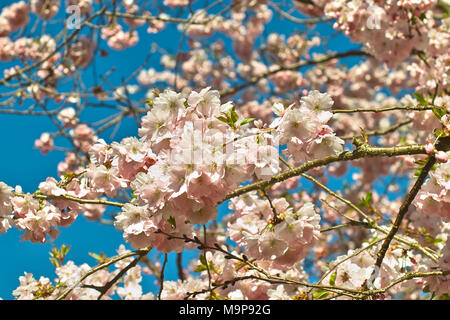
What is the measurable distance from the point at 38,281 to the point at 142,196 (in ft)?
4.54

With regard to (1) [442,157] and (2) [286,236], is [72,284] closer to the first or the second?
(2) [286,236]

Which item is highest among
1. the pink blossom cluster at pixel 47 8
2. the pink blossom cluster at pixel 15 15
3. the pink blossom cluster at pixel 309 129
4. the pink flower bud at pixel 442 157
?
the pink blossom cluster at pixel 15 15

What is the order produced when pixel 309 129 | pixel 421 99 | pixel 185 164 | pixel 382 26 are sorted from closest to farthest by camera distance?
pixel 185 164 → pixel 309 129 → pixel 421 99 → pixel 382 26

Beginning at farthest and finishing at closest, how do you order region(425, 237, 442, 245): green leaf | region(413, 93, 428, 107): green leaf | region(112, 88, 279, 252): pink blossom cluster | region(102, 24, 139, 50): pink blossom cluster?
region(102, 24, 139, 50): pink blossom cluster → region(425, 237, 442, 245): green leaf → region(413, 93, 428, 107): green leaf → region(112, 88, 279, 252): pink blossom cluster

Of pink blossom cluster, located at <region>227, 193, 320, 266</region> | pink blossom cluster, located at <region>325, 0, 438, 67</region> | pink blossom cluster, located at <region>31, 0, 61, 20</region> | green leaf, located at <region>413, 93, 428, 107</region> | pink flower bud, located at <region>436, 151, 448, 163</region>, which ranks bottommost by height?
pink blossom cluster, located at <region>227, 193, 320, 266</region>

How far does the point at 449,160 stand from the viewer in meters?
1.87

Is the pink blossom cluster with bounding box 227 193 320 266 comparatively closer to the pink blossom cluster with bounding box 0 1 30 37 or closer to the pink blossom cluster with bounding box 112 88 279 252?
the pink blossom cluster with bounding box 112 88 279 252

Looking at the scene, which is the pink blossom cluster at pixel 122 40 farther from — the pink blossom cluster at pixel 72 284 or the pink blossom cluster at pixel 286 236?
the pink blossom cluster at pixel 286 236

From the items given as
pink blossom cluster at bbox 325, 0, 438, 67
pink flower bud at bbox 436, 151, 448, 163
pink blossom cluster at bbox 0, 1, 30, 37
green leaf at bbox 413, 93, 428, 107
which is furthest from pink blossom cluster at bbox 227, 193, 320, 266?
pink blossom cluster at bbox 0, 1, 30, 37

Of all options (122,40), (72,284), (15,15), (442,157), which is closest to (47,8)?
(122,40)

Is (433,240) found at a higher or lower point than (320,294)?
higher

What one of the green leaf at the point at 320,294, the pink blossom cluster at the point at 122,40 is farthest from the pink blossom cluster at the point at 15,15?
the green leaf at the point at 320,294
